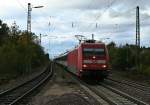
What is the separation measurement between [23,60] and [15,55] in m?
1.99

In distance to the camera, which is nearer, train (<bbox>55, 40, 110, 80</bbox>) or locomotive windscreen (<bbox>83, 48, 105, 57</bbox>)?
train (<bbox>55, 40, 110, 80</bbox>)

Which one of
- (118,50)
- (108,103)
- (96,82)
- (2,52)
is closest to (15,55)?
(2,52)

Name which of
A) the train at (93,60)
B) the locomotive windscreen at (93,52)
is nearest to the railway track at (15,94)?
the train at (93,60)

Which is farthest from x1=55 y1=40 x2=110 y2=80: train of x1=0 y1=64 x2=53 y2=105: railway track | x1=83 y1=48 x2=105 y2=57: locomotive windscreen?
x1=0 y1=64 x2=53 y2=105: railway track

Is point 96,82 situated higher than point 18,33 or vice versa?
point 18,33

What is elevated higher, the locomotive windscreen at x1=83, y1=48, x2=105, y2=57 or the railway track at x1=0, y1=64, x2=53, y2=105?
the locomotive windscreen at x1=83, y1=48, x2=105, y2=57

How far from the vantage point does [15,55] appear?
5831 centimetres

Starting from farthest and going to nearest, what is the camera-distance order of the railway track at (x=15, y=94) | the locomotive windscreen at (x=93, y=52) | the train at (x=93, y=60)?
the locomotive windscreen at (x=93, y=52) < the train at (x=93, y=60) < the railway track at (x=15, y=94)

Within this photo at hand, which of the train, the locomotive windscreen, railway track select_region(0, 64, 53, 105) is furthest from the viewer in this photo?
the locomotive windscreen

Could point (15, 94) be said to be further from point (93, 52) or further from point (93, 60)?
point (93, 52)

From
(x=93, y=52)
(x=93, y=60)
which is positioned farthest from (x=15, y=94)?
(x=93, y=52)

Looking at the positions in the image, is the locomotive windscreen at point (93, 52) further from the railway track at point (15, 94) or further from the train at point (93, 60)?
the railway track at point (15, 94)

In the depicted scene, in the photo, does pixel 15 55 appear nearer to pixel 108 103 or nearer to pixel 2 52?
pixel 2 52

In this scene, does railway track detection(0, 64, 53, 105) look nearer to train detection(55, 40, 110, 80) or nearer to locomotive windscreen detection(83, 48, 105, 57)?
train detection(55, 40, 110, 80)
